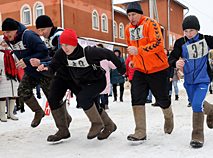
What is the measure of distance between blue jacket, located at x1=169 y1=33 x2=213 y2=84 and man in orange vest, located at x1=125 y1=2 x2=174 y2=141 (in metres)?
0.24

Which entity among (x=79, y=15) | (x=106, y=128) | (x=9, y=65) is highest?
(x=79, y=15)

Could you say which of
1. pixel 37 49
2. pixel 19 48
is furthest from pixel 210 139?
pixel 19 48

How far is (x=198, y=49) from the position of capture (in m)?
4.03

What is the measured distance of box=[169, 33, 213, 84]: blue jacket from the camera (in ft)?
13.3

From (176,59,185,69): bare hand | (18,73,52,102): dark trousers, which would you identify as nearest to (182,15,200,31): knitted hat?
(176,59,185,69): bare hand

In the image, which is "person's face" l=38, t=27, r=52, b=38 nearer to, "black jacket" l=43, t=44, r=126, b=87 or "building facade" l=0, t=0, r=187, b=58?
"black jacket" l=43, t=44, r=126, b=87

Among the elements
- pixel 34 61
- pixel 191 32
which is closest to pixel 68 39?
pixel 34 61

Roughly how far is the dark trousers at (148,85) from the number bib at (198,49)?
512 millimetres

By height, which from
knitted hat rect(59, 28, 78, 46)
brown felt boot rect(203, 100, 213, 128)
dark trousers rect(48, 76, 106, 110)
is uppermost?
knitted hat rect(59, 28, 78, 46)

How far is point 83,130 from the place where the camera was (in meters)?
5.40

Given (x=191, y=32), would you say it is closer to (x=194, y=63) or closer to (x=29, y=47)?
(x=194, y=63)

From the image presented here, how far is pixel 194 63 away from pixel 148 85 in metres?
0.76

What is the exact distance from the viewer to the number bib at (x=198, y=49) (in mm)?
4008

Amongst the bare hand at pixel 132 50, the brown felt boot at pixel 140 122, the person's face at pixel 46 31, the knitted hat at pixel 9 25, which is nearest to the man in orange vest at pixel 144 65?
the brown felt boot at pixel 140 122
